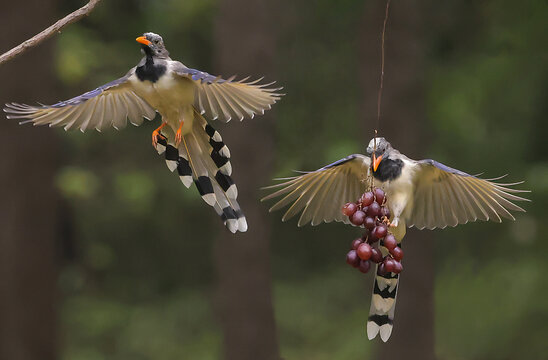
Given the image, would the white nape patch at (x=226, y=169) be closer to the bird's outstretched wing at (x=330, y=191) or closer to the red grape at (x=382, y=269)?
the bird's outstretched wing at (x=330, y=191)

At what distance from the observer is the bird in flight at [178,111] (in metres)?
2.86

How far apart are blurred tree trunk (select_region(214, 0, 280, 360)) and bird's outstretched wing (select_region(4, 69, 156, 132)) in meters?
3.55

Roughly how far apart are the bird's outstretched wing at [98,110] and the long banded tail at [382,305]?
126 cm

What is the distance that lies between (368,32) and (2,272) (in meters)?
4.73

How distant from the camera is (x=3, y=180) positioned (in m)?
7.87

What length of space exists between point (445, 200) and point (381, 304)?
57 centimetres

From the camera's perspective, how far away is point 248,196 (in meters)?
6.90

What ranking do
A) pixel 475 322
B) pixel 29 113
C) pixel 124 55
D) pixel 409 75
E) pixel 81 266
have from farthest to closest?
1. pixel 81 266
2. pixel 124 55
3. pixel 475 322
4. pixel 409 75
5. pixel 29 113

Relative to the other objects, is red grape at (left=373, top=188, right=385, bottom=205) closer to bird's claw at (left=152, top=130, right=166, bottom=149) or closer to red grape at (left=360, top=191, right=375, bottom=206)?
red grape at (left=360, top=191, right=375, bottom=206)

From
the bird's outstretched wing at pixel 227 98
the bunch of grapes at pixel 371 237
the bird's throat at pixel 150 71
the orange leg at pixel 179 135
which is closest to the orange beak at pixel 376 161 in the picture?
the bunch of grapes at pixel 371 237

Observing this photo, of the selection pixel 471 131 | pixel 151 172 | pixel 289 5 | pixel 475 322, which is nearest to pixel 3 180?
pixel 151 172

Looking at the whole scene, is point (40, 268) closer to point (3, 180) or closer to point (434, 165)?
point (3, 180)

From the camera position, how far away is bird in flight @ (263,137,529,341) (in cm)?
321

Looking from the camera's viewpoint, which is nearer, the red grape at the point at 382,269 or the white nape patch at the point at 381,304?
the red grape at the point at 382,269
